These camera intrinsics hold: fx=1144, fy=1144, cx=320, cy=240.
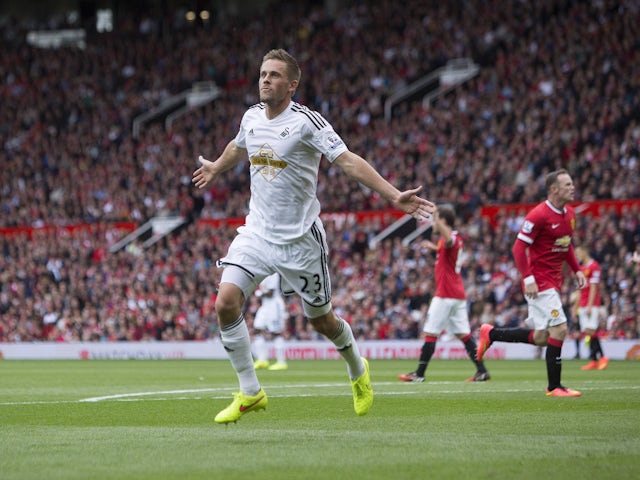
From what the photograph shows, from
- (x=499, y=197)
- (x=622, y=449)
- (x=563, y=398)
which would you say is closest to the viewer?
(x=622, y=449)

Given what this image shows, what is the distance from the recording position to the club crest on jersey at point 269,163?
895 centimetres

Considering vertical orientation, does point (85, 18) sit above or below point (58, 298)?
above

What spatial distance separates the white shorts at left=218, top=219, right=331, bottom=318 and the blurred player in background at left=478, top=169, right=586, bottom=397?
4.14 metres

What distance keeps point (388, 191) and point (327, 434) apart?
1.85 m

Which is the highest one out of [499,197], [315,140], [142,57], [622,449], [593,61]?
[142,57]

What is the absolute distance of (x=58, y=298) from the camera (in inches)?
1471

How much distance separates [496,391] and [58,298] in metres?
26.1

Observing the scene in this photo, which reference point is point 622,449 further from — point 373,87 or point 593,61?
point 373,87

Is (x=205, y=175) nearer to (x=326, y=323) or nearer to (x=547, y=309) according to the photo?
(x=326, y=323)

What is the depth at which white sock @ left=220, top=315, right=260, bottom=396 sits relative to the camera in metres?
8.86

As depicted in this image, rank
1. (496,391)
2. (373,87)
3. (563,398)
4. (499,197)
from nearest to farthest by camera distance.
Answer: (563,398) < (496,391) < (499,197) < (373,87)

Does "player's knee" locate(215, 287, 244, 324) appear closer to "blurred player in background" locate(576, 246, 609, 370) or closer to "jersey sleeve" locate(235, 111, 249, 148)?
"jersey sleeve" locate(235, 111, 249, 148)

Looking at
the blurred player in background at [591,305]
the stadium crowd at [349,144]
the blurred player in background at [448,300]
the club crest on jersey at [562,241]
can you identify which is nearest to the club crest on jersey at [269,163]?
the club crest on jersey at [562,241]

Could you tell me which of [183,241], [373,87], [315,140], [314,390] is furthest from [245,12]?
[315,140]
